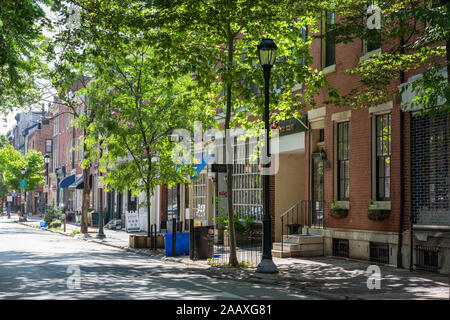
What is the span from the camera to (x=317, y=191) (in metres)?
19.6

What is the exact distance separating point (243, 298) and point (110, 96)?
14032 millimetres

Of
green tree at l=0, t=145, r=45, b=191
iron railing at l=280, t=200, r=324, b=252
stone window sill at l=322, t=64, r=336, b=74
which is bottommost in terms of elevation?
iron railing at l=280, t=200, r=324, b=252

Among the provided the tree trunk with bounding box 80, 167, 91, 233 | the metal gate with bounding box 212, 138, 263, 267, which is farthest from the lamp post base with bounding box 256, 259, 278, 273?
the tree trunk with bounding box 80, 167, 91, 233

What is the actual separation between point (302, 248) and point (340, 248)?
3.90 ft

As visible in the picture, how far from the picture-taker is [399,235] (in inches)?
586

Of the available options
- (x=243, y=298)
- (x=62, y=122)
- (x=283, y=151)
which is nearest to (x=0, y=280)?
(x=243, y=298)

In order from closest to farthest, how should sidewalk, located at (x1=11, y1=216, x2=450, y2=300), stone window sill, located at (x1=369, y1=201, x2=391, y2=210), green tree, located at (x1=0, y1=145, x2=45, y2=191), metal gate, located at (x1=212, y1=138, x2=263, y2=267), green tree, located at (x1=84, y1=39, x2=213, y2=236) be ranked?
sidewalk, located at (x1=11, y1=216, x2=450, y2=300) → stone window sill, located at (x1=369, y1=201, x2=391, y2=210) → green tree, located at (x1=84, y1=39, x2=213, y2=236) → metal gate, located at (x1=212, y1=138, x2=263, y2=267) → green tree, located at (x1=0, y1=145, x2=45, y2=191)

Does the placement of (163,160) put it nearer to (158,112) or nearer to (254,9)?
(158,112)

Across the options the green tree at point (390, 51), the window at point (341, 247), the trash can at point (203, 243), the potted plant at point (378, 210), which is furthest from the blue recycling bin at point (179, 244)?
the green tree at point (390, 51)

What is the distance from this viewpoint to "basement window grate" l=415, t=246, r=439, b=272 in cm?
1384

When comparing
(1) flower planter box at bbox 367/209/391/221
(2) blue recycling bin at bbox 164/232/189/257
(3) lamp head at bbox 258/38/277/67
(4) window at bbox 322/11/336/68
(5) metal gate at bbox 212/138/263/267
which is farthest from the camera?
(5) metal gate at bbox 212/138/263/267

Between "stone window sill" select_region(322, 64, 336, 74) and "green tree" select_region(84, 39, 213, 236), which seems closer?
"stone window sill" select_region(322, 64, 336, 74)

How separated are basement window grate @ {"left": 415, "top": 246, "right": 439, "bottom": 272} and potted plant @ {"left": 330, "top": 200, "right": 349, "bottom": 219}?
10.7ft

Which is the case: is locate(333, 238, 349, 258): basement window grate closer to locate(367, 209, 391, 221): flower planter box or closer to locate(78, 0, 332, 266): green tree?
locate(367, 209, 391, 221): flower planter box
